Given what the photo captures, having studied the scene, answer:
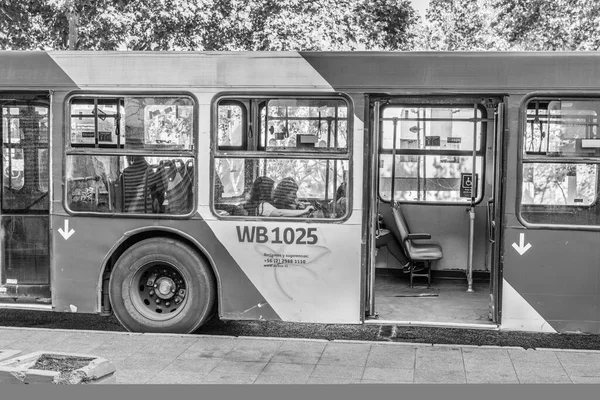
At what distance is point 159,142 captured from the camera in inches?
298

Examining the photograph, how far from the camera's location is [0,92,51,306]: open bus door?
7984 millimetres

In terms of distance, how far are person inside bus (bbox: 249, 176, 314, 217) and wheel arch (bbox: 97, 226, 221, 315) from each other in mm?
700

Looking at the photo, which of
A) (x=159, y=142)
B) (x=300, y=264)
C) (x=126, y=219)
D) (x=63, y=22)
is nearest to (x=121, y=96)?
(x=159, y=142)

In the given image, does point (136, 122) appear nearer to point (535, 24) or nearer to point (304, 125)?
point (304, 125)

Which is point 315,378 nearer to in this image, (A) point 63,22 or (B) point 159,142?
(B) point 159,142

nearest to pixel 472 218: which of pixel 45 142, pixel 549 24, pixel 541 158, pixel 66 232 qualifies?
pixel 541 158

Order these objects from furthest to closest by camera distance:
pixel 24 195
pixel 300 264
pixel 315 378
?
pixel 24 195 < pixel 300 264 < pixel 315 378

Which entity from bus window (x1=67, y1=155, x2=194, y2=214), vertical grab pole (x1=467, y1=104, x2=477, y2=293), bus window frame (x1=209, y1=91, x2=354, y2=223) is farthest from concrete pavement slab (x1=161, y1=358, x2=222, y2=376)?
vertical grab pole (x1=467, y1=104, x2=477, y2=293)

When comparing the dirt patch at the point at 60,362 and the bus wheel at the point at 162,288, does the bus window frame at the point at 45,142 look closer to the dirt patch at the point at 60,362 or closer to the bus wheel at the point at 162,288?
the bus wheel at the point at 162,288

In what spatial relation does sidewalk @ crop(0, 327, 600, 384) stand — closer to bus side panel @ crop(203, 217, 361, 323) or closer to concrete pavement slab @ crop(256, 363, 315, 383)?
concrete pavement slab @ crop(256, 363, 315, 383)

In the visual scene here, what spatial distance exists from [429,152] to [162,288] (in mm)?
4106

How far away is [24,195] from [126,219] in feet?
4.19

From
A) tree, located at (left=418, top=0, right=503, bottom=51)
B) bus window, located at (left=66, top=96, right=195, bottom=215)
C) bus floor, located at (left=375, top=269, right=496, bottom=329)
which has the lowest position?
bus floor, located at (left=375, top=269, right=496, bottom=329)

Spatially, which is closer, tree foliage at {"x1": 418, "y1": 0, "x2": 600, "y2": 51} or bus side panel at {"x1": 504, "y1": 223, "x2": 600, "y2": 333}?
bus side panel at {"x1": 504, "y1": 223, "x2": 600, "y2": 333}
